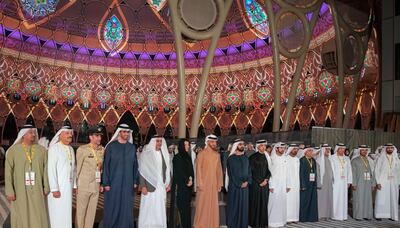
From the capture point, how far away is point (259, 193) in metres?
6.59

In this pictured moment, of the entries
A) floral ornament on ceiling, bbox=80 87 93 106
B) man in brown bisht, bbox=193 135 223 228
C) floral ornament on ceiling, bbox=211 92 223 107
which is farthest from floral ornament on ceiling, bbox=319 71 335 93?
man in brown bisht, bbox=193 135 223 228

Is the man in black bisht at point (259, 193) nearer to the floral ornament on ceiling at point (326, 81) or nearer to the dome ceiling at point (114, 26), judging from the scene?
the floral ornament on ceiling at point (326, 81)

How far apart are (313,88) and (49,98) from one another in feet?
41.6

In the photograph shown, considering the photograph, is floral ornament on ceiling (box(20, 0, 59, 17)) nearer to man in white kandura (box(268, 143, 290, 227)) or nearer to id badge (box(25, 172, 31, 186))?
man in white kandura (box(268, 143, 290, 227))

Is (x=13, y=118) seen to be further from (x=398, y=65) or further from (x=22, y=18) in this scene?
(x=398, y=65)

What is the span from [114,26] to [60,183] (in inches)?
720

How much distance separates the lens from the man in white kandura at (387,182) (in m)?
7.96

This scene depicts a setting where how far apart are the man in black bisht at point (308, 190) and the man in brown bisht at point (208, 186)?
1.87 meters

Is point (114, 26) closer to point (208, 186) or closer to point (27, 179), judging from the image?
point (208, 186)

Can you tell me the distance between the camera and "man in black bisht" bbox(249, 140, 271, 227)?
654cm

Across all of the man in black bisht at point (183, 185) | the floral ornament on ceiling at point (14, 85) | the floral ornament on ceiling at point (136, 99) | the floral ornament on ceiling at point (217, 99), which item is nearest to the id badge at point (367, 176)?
the man in black bisht at point (183, 185)

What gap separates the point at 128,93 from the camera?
23406 millimetres

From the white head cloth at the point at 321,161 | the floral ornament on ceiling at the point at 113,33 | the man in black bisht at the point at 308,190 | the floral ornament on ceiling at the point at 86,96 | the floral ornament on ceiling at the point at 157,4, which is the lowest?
the man in black bisht at the point at 308,190

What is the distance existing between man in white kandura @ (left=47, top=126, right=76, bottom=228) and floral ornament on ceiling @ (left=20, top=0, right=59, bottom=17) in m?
16.5
